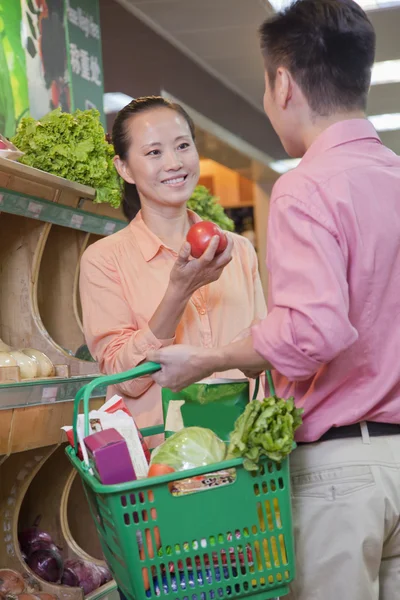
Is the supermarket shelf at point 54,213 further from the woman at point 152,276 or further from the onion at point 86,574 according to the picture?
the onion at point 86,574

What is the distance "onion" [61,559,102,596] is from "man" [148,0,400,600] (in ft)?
6.59

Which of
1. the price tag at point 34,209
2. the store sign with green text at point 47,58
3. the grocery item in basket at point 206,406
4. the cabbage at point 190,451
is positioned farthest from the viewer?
the store sign with green text at point 47,58

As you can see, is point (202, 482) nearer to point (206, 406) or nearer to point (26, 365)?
point (206, 406)

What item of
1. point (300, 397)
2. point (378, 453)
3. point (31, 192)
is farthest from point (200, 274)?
point (31, 192)

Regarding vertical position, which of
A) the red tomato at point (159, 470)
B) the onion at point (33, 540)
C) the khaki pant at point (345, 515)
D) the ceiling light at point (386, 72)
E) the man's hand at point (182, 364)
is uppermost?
the ceiling light at point (386, 72)

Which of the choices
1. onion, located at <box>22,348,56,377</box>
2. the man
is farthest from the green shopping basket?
onion, located at <box>22,348,56,377</box>

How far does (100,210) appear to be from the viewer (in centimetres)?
374

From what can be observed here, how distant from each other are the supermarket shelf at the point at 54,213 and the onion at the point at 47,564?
51.4 inches

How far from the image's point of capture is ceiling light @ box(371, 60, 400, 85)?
9.38 m

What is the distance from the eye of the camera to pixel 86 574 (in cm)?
355

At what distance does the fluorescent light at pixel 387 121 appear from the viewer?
11773 millimetres

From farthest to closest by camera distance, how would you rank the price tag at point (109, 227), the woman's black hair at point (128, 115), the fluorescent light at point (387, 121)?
the fluorescent light at point (387, 121)
the price tag at point (109, 227)
the woman's black hair at point (128, 115)

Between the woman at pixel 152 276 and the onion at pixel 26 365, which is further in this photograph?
the onion at pixel 26 365

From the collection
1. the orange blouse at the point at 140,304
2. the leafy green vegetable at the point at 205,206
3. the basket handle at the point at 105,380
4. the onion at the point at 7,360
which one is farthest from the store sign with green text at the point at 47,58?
the basket handle at the point at 105,380
